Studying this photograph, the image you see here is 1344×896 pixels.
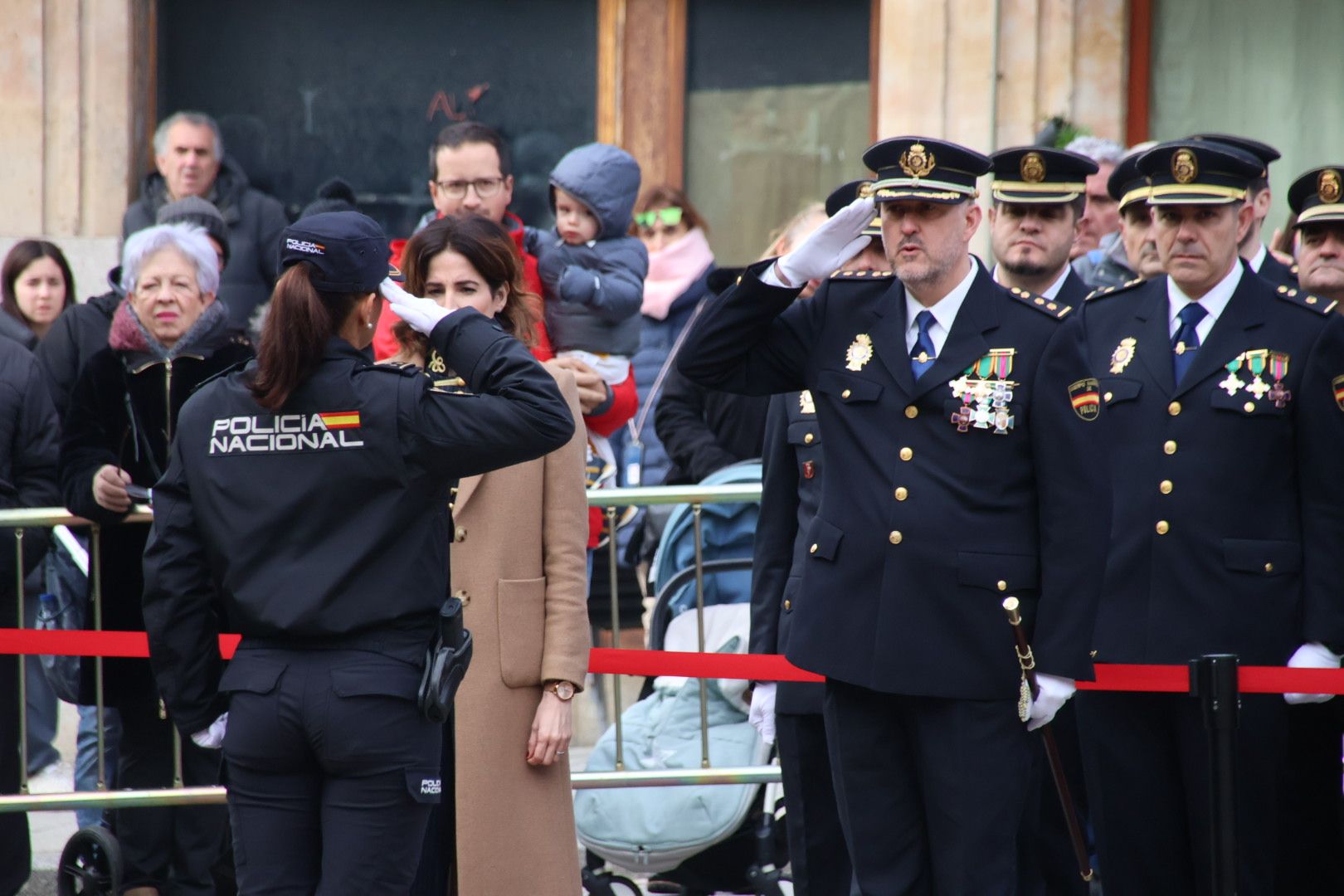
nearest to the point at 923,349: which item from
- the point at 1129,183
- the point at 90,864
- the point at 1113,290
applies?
the point at 1113,290

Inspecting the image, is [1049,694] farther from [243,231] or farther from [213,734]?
[243,231]

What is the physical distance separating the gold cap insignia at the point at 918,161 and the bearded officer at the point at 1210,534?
3.53 feet

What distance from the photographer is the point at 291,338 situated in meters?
4.23

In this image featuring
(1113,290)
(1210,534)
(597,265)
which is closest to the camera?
(1210,534)

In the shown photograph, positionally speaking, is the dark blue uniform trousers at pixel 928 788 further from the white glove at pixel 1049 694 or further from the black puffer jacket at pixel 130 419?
the black puffer jacket at pixel 130 419

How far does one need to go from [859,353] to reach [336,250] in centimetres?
128

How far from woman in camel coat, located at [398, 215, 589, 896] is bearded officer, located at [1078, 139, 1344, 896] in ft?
4.77

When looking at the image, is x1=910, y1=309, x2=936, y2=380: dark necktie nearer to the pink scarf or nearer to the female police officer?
the female police officer

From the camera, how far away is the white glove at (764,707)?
Result: 216 inches

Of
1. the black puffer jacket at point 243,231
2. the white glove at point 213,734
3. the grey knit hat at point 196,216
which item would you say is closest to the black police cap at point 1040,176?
the white glove at point 213,734

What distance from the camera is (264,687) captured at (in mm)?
4168

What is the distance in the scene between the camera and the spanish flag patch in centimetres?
420

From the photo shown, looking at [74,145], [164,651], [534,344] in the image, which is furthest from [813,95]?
[164,651]

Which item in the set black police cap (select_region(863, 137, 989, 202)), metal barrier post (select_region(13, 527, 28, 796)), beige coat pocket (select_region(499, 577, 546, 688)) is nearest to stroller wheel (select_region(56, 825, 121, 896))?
metal barrier post (select_region(13, 527, 28, 796))
